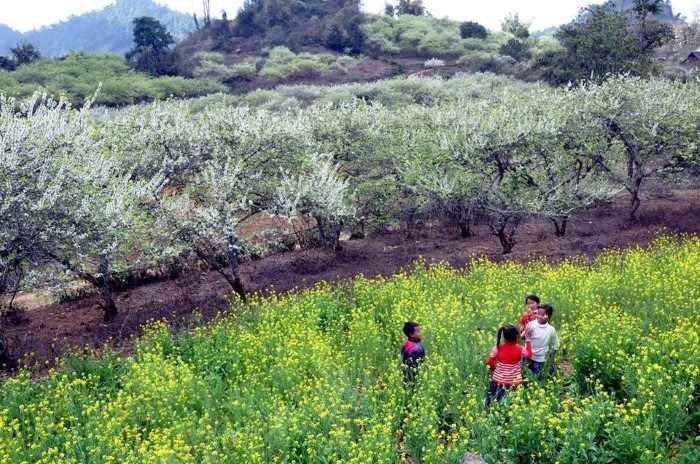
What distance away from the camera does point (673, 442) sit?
7410 mm

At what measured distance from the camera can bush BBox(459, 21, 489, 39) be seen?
257 ft

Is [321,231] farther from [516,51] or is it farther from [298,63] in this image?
[516,51]

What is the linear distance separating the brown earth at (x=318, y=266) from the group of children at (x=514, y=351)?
656cm

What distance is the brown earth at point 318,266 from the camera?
1475 centimetres

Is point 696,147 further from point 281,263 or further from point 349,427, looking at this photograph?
point 349,427

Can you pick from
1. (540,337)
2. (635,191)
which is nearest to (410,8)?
(635,191)

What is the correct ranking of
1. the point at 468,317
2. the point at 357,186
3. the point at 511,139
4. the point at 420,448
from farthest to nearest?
the point at 357,186 < the point at 511,139 < the point at 468,317 < the point at 420,448

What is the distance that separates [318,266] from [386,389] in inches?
402

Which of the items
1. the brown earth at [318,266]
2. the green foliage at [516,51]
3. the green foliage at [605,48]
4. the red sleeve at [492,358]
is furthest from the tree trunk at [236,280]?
the green foliage at [516,51]

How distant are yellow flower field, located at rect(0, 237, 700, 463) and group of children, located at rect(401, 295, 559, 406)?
30 centimetres

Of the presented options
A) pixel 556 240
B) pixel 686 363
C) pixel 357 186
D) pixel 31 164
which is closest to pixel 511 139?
pixel 556 240

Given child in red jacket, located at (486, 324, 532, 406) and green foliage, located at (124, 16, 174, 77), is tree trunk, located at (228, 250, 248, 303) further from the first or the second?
green foliage, located at (124, 16, 174, 77)

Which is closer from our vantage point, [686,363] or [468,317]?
[686,363]

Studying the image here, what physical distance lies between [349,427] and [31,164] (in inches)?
358
